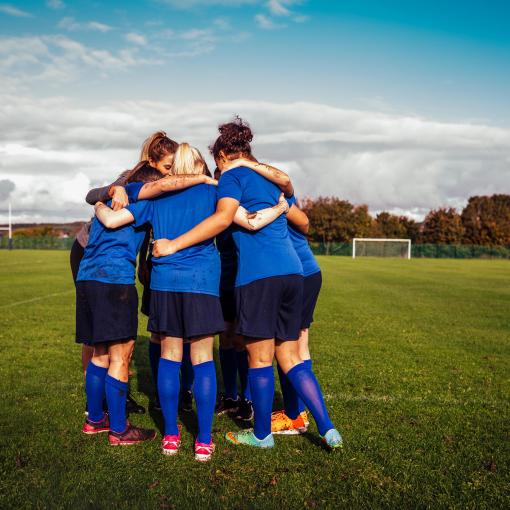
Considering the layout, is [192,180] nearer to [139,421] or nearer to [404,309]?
[139,421]

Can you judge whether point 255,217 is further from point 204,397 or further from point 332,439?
point 332,439

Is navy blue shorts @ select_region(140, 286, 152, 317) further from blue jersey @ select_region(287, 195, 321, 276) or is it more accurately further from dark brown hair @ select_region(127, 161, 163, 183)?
blue jersey @ select_region(287, 195, 321, 276)

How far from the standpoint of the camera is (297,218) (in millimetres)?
4574

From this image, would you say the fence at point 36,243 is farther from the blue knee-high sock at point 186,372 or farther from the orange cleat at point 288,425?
the orange cleat at point 288,425

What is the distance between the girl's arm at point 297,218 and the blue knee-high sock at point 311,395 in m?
1.14

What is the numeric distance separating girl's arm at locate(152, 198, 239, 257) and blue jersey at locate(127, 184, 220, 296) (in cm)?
10

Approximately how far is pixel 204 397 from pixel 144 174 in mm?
1761

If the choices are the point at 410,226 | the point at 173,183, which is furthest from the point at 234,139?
the point at 410,226

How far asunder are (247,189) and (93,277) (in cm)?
132

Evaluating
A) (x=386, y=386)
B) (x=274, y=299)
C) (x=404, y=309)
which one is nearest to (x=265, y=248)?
(x=274, y=299)

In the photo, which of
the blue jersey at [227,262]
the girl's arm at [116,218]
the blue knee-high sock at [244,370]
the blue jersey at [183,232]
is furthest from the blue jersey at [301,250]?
the girl's arm at [116,218]

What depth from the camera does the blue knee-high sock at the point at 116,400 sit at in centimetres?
438

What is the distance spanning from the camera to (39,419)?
16.4ft

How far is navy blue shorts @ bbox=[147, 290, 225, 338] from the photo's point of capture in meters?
4.06
